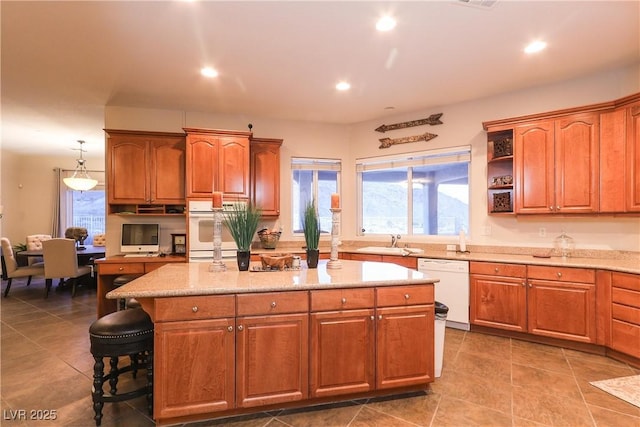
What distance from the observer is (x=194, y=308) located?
1.93 meters

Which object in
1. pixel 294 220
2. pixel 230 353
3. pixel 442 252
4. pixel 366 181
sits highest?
pixel 366 181

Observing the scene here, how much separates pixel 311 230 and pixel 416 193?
264 cm

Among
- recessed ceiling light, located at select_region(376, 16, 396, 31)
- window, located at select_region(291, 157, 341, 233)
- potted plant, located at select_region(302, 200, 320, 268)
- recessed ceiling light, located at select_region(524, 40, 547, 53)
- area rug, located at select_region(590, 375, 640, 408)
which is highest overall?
recessed ceiling light, located at select_region(524, 40, 547, 53)

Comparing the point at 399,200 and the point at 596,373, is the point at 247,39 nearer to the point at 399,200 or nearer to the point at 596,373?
the point at 399,200

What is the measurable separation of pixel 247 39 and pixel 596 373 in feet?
13.1

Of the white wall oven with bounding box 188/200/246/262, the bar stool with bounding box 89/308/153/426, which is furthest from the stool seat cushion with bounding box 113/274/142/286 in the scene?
the bar stool with bounding box 89/308/153/426

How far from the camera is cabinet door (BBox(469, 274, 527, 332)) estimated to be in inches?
131

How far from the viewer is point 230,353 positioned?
197cm

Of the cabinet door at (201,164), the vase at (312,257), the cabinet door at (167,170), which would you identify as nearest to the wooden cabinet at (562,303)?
the vase at (312,257)

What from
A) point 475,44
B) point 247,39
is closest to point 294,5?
point 247,39

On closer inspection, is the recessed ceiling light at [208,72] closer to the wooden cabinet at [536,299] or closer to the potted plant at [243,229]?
the potted plant at [243,229]

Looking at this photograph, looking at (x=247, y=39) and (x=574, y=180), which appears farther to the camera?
(x=574, y=180)

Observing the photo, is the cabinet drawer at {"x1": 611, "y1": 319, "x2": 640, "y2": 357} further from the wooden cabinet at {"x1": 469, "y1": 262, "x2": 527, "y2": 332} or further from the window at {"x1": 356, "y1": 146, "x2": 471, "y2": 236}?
the window at {"x1": 356, "y1": 146, "x2": 471, "y2": 236}

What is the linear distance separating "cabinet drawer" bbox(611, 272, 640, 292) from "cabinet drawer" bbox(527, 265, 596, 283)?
5.8 inches
